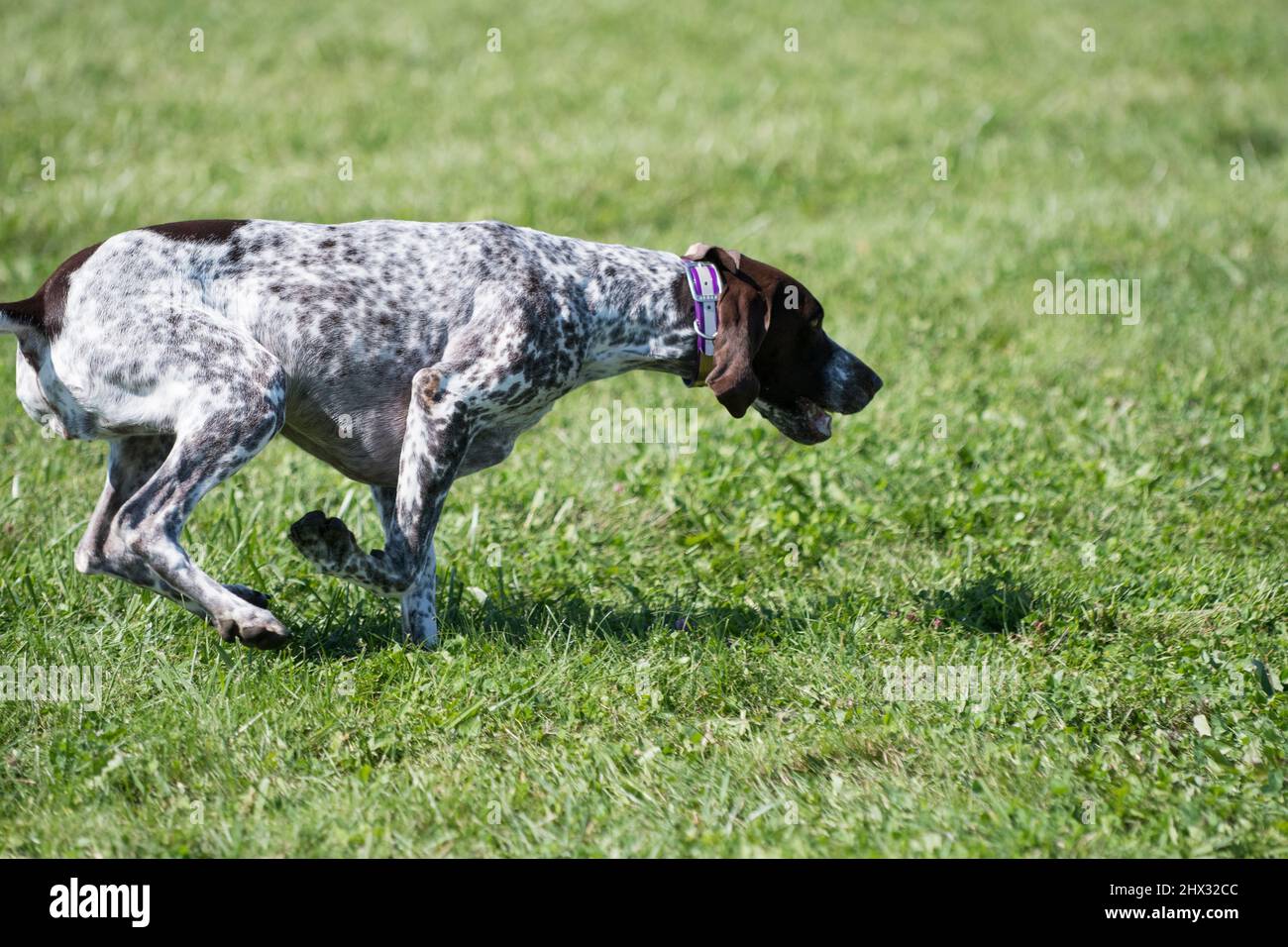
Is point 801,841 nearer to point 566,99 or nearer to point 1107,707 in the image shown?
point 1107,707

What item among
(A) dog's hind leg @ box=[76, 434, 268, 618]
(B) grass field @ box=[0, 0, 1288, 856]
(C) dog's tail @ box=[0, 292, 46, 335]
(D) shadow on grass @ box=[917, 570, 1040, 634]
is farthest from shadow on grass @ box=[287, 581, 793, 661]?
(C) dog's tail @ box=[0, 292, 46, 335]

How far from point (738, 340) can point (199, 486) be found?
72.2 inches

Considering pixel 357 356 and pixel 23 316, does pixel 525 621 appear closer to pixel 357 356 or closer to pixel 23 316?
pixel 357 356

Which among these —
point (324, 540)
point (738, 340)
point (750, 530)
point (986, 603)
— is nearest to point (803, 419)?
point (738, 340)

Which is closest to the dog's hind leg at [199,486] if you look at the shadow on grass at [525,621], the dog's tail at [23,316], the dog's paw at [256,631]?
the dog's paw at [256,631]

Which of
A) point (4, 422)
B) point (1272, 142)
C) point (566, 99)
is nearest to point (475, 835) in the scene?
point (4, 422)

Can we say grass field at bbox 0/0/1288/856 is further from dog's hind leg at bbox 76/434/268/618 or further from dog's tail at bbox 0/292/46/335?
dog's tail at bbox 0/292/46/335

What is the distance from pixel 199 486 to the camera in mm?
4117

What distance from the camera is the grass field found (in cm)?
370

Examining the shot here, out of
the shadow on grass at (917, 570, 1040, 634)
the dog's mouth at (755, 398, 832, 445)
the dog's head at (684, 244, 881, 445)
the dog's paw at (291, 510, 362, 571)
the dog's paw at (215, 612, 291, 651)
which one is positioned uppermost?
the dog's head at (684, 244, 881, 445)

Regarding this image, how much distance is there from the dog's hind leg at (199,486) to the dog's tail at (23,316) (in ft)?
1.89

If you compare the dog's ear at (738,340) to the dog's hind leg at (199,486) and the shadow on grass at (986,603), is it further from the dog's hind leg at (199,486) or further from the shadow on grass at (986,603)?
the dog's hind leg at (199,486)

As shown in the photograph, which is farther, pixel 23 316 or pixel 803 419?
pixel 803 419

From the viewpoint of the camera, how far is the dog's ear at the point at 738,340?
457 cm
